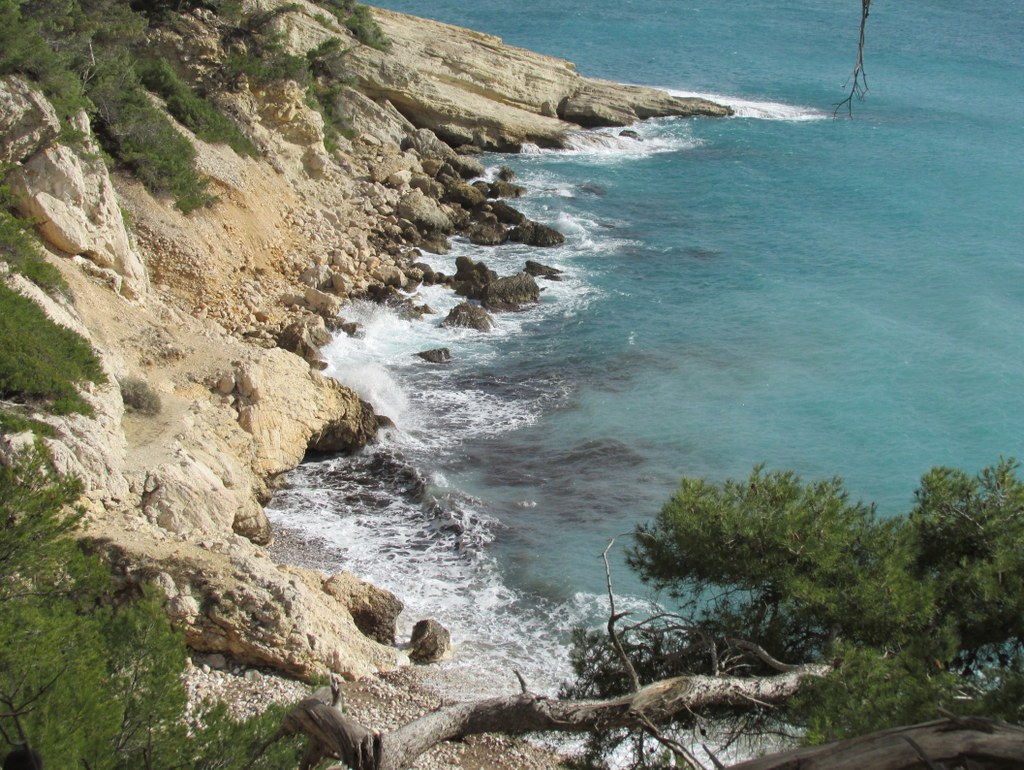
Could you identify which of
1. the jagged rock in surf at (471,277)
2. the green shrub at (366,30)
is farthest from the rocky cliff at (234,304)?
the green shrub at (366,30)

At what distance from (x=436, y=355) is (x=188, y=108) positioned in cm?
973

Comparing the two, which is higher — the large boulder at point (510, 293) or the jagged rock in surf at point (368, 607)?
the large boulder at point (510, 293)

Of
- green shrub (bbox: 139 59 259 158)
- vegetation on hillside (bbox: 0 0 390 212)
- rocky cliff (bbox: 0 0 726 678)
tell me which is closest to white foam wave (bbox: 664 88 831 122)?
rocky cliff (bbox: 0 0 726 678)

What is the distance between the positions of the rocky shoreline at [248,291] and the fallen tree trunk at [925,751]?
7742mm

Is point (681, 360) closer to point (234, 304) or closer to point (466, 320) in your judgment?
point (466, 320)

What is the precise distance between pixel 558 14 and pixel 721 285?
160 feet

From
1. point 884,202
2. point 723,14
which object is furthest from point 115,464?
point 723,14

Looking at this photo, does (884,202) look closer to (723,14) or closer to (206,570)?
(206,570)

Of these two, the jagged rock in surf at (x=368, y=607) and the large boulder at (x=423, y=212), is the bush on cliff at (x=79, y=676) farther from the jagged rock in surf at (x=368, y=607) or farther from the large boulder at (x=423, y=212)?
the large boulder at (x=423, y=212)

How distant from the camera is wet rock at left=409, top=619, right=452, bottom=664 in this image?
1411 centimetres

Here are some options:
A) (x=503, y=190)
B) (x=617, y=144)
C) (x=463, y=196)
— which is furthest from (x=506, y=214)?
(x=617, y=144)

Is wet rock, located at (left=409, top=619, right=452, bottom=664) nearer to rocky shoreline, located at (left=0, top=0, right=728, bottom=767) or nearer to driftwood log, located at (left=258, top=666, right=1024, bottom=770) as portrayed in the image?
rocky shoreline, located at (left=0, top=0, right=728, bottom=767)

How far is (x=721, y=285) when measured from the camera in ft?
104

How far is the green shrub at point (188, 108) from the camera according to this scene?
27.0 m
